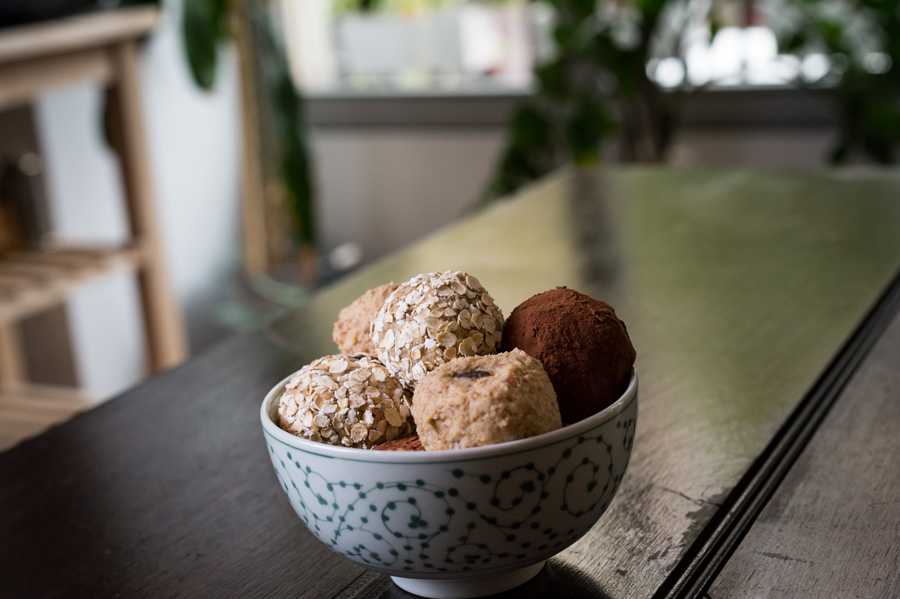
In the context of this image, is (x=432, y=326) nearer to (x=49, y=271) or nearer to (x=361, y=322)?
(x=361, y=322)

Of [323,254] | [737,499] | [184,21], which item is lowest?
[323,254]

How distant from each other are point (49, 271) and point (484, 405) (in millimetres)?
1752

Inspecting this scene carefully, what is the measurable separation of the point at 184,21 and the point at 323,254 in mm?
940

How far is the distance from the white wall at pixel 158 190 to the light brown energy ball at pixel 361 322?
2000 mm

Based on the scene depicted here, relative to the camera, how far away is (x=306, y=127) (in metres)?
2.65

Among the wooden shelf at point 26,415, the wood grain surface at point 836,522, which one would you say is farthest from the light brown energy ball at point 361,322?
the wooden shelf at point 26,415

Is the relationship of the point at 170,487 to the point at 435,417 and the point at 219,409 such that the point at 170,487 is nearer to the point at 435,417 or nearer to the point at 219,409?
the point at 219,409

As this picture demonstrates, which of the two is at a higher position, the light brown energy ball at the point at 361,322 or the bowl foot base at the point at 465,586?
the light brown energy ball at the point at 361,322

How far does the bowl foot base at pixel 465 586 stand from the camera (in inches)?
Result: 20.7

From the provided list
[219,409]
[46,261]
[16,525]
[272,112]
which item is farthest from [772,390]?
[272,112]

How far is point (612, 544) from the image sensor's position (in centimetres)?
58

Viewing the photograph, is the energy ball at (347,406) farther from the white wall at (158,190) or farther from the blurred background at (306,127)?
the white wall at (158,190)

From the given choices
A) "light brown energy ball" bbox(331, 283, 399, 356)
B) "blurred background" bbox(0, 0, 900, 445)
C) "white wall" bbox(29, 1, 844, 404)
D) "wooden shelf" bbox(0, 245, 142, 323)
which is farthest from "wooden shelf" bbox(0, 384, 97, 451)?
"light brown energy ball" bbox(331, 283, 399, 356)

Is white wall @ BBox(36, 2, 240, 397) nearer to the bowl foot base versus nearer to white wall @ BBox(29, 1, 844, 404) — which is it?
white wall @ BBox(29, 1, 844, 404)
